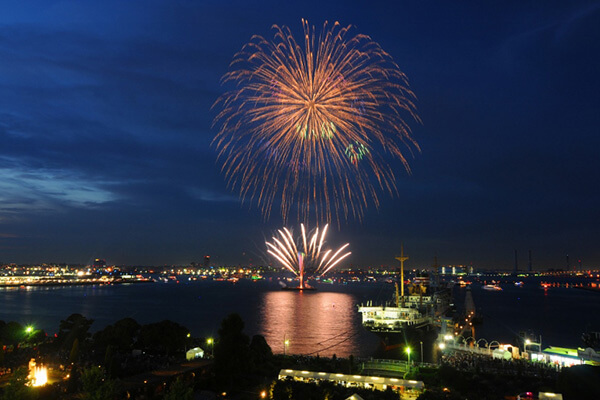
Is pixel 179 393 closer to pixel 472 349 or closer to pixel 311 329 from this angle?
pixel 472 349

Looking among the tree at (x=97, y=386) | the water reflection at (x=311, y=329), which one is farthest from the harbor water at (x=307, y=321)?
the tree at (x=97, y=386)

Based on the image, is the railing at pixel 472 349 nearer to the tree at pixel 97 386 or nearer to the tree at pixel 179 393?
the tree at pixel 179 393

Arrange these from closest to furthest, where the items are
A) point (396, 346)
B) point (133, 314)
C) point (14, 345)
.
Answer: point (14, 345)
point (396, 346)
point (133, 314)

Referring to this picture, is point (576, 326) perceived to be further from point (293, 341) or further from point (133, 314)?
point (133, 314)

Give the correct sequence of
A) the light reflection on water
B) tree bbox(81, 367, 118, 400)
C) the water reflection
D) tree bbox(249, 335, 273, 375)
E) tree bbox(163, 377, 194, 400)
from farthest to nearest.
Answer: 1. the light reflection on water
2. the water reflection
3. tree bbox(249, 335, 273, 375)
4. tree bbox(81, 367, 118, 400)
5. tree bbox(163, 377, 194, 400)

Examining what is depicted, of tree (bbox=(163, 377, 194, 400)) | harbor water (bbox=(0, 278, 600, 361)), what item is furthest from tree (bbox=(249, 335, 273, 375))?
harbor water (bbox=(0, 278, 600, 361))

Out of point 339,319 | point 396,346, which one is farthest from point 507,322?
point 396,346

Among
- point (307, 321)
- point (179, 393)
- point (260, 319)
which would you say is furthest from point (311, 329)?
point (179, 393)

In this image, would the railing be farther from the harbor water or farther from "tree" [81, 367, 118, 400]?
"tree" [81, 367, 118, 400]
